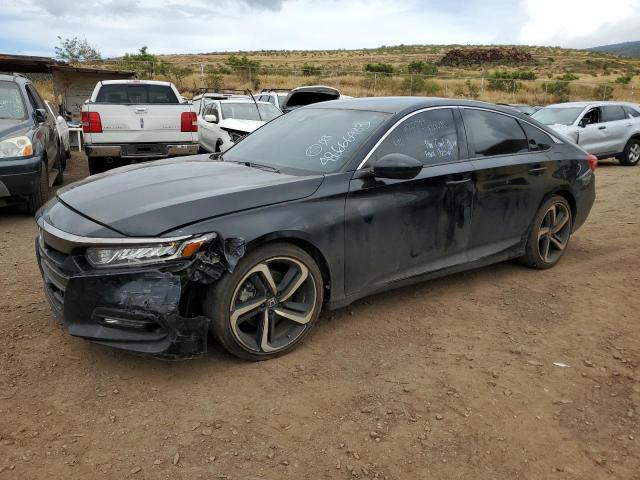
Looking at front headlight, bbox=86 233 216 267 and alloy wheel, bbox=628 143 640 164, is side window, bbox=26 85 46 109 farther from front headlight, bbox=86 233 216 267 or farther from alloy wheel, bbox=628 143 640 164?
alloy wheel, bbox=628 143 640 164

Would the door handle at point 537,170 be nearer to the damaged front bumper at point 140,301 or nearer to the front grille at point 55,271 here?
the damaged front bumper at point 140,301

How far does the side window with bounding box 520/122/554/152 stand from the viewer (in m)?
4.87

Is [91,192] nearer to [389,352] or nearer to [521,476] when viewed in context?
[389,352]

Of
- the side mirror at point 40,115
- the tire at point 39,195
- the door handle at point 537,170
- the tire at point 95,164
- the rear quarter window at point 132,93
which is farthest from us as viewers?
the rear quarter window at point 132,93

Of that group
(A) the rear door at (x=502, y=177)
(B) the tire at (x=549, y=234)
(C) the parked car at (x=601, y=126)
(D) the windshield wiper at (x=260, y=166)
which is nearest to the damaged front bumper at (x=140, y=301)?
(D) the windshield wiper at (x=260, y=166)

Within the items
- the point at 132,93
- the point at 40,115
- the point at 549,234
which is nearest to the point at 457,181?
Result: the point at 549,234

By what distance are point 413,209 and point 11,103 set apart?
5.98 m

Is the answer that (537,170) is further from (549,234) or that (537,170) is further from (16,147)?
(16,147)

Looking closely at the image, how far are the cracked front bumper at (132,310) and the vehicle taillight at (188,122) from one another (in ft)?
21.3

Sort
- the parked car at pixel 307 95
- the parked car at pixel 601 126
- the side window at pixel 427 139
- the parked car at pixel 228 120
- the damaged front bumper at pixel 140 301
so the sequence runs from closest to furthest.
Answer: the damaged front bumper at pixel 140 301 → the side window at pixel 427 139 → the parked car at pixel 228 120 → the parked car at pixel 307 95 → the parked car at pixel 601 126

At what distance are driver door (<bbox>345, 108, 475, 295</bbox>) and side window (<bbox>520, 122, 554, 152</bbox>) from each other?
939mm

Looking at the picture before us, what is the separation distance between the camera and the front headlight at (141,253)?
9.53 feet

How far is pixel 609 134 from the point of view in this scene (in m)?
13.4

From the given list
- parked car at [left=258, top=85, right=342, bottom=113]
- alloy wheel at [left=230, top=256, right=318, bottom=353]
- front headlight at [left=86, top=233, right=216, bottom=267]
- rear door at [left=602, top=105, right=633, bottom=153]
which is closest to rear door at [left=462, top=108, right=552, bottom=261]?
alloy wheel at [left=230, top=256, right=318, bottom=353]
